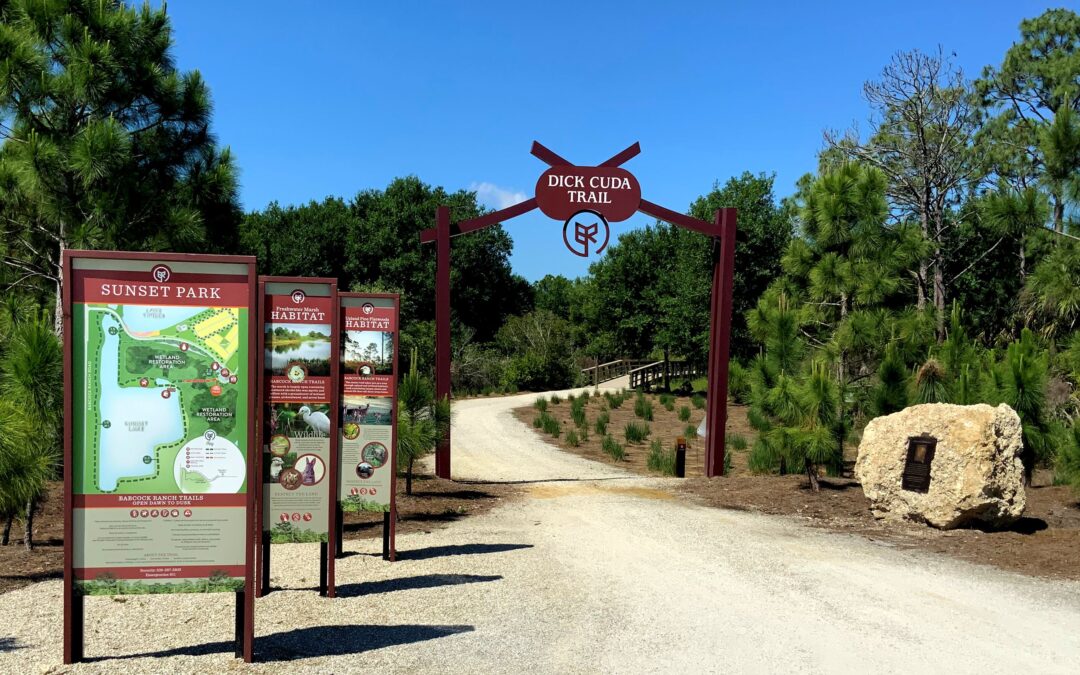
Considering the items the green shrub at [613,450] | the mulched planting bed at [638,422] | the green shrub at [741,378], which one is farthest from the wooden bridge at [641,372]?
the green shrub at [741,378]

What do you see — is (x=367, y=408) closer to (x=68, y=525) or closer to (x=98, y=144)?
(x=68, y=525)

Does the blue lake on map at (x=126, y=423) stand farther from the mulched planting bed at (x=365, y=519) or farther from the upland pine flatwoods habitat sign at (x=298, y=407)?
the mulched planting bed at (x=365, y=519)

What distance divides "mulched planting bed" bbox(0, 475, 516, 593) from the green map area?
2.59m

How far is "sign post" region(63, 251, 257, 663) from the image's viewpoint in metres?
4.71

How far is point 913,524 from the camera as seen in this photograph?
30.6 ft

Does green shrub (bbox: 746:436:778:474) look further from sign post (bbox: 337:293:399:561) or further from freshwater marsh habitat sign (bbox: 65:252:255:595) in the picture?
freshwater marsh habitat sign (bbox: 65:252:255:595)

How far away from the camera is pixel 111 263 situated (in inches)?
187

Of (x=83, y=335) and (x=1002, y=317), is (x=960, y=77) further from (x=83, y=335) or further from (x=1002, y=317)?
(x=83, y=335)

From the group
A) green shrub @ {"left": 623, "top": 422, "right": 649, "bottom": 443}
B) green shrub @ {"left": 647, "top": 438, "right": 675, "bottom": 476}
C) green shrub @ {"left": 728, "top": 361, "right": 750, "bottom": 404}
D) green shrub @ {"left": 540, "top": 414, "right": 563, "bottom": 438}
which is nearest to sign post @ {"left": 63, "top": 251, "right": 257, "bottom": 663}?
green shrub @ {"left": 728, "top": 361, "right": 750, "bottom": 404}

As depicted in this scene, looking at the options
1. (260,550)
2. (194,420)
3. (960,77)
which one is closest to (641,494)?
(260,550)

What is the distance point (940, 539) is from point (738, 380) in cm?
626

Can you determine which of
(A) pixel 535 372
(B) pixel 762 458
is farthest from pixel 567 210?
(A) pixel 535 372

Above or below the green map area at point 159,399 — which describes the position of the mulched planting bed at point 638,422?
below

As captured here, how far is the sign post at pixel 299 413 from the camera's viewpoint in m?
6.25
